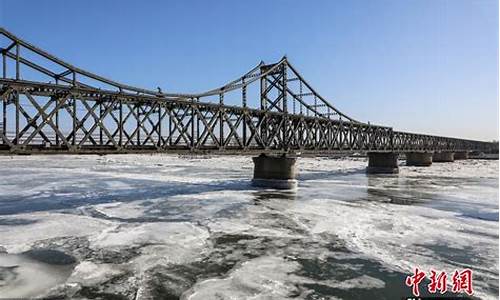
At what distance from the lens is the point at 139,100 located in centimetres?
2383

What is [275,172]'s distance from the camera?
35.5 metres

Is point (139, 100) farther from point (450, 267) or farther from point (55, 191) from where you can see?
point (450, 267)

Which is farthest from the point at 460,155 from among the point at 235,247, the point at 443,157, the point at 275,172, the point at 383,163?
the point at 235,247

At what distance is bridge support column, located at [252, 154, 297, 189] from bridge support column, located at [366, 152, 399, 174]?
29.9m

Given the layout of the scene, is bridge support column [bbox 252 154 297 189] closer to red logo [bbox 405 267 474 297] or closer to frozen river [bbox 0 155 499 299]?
frozen river [bbox 0 155 499 299]

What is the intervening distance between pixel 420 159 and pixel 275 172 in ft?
195

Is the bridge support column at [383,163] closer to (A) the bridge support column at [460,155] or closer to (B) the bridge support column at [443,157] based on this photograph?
(B) the bridge support column at [443,157]

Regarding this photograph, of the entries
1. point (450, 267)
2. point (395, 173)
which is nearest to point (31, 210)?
point (450, 267)

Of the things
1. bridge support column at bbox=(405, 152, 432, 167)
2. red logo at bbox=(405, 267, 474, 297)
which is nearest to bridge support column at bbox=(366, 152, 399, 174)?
bridge support column at bbox=(405, 152, 432, 167)

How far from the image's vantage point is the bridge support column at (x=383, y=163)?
5941 cm

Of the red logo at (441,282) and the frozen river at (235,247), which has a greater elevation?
the red logo at (441,282)

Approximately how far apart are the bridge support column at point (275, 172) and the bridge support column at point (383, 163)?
98.0 feet

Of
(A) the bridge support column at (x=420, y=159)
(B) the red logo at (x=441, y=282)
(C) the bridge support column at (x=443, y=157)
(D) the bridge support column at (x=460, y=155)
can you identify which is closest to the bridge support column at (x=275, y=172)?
(B) the red logo at (x=441, y=282)

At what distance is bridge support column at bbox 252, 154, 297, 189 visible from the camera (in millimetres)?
34312
